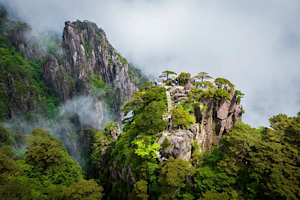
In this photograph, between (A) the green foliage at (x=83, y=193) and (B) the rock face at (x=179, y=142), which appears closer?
(A) the green foliage at (x=83, y=193)

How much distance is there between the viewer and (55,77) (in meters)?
97.6

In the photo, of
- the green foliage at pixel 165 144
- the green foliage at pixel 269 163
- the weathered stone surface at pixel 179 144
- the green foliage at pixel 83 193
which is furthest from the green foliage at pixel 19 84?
the green foliage at pixel 269 163

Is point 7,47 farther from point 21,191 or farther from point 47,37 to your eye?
point 21,191

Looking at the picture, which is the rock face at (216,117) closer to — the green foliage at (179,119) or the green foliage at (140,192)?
the green foliage at (179,119)

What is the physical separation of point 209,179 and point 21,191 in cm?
2002

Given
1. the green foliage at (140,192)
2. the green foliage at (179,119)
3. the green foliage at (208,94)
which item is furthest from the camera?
the green foliage at (208,94)

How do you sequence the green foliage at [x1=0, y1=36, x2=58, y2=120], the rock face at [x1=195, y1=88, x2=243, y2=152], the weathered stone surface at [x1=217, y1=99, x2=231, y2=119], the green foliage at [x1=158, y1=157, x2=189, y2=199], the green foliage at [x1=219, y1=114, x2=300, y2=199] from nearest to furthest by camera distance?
1. the green foliage at [x1=219, y1=114, x2=300, y2=199]
2. the green foliage at [x1=158, y1=157, x2=189, y2=199]
3. the rock face at [x1=195, y1=88, x2=243, y2=152]
4. the weathered stone surface at [x1=217, y1=99, x2=231, y2=119]
5. the green foliage at [x1=0, y1=36, x2=58, y2=120]

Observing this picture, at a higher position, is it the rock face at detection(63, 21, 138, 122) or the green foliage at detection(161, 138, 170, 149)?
the rock face at detection(63, 21, 138, 122)

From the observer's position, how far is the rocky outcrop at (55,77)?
312 ft

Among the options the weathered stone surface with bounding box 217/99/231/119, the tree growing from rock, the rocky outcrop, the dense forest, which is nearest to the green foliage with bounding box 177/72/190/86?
the tree growing from rock

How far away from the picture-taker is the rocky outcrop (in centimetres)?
9506

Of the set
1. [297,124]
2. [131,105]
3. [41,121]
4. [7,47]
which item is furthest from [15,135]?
[297,124]

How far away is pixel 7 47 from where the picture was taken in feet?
294

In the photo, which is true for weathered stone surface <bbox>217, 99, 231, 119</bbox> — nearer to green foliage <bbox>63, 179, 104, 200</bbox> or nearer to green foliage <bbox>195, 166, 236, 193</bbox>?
green foliage <bbox>195, 166, 236, 193</bbox>
